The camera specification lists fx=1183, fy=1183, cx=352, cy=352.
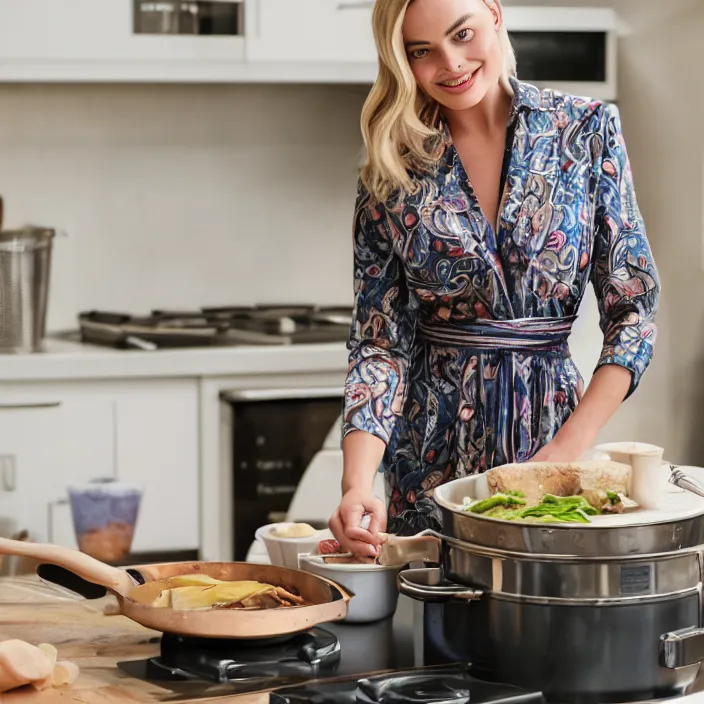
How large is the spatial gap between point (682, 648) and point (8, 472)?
7.71 feet

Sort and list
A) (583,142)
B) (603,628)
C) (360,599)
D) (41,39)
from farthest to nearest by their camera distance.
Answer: (41,39) → (583,142) → (360,599) → (603,628)

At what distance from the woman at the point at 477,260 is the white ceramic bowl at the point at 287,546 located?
0.14 m

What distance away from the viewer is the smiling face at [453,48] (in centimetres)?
154

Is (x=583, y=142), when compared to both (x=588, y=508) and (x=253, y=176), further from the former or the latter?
(x=253, y=176)

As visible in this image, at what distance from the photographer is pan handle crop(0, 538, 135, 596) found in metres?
1.10

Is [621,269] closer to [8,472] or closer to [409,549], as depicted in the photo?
[409,549]

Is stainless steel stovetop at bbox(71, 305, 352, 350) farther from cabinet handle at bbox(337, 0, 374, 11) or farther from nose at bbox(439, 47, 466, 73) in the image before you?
nose at bbox(439, 47, 466, 73)

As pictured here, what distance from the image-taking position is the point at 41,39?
3125 mm

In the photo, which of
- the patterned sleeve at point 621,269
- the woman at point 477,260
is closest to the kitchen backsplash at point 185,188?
the woman at point 477,260

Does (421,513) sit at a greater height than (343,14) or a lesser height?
lesser

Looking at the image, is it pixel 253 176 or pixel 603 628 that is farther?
pixel 253 176

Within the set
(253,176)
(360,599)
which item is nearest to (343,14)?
(253,176)

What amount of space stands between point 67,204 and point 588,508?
277cm

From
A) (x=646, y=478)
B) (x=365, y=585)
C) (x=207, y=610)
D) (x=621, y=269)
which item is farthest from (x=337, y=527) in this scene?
(x=621, y=269)
